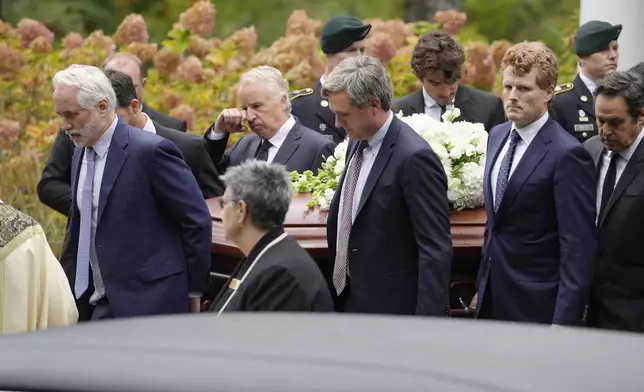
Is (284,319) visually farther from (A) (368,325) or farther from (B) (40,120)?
(B) (40,120)

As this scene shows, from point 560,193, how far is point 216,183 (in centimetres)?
210

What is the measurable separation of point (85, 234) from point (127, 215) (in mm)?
201

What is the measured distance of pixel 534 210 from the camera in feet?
16.8

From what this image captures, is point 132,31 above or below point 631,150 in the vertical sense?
above

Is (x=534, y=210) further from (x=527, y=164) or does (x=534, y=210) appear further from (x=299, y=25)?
(x=299, y=25)

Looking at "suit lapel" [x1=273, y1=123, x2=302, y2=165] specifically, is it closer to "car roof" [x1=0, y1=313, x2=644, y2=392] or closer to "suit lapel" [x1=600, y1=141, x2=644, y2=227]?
"suit lapel" [x1=600, y1=141, x2=644, y2=227]

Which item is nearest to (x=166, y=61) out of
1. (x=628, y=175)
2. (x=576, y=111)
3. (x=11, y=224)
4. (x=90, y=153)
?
(x=576, y=111)

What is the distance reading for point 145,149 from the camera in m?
5.45

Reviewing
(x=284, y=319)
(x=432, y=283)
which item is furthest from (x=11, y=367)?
(x=432, y=283)

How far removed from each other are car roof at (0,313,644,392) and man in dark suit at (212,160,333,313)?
5.49ft

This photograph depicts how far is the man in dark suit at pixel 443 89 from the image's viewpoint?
21.5 ft

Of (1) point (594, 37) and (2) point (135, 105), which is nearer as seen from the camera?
(2) point (135, 105)

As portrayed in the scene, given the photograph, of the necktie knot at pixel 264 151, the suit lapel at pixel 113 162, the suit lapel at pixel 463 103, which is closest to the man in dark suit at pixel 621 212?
the suit lapel at pixel 463 103

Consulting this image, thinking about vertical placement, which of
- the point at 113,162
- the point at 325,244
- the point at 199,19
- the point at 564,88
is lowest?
the point at 325,244
